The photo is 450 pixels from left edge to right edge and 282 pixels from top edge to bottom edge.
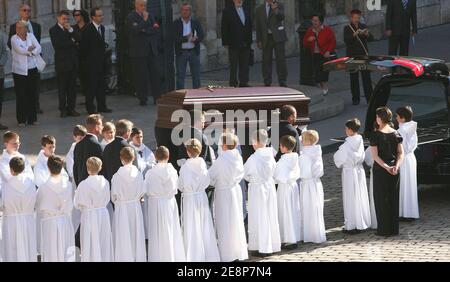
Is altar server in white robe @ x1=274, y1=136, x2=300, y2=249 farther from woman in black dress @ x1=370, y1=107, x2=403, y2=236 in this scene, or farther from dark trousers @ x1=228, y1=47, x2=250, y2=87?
dark trousers @ x1=228, y1=47, x2=250, y2=87

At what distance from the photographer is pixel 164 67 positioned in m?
22.1

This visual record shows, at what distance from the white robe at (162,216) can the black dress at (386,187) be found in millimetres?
2630

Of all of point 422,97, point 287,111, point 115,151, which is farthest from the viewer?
point 422,97

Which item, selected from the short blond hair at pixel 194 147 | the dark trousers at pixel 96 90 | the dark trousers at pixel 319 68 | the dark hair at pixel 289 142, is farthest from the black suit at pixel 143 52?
the short blond hair at pixel 194 147

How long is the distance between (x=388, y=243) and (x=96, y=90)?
7.97 metres

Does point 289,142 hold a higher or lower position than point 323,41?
lower

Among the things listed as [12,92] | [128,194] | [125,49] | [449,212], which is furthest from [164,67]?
[128,194]

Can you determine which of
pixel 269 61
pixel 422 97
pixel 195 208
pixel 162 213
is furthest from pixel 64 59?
pixel 162 213

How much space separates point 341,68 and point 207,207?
3225 millimetres

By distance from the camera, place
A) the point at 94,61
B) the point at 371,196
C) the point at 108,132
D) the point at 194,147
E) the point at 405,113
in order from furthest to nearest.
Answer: the point at 94,61
the point at 405,113
the point at 371,196
the point at 108,132
the point at 194,147

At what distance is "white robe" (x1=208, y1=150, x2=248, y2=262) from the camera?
13781 millimetres

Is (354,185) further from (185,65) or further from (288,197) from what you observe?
(185,65)

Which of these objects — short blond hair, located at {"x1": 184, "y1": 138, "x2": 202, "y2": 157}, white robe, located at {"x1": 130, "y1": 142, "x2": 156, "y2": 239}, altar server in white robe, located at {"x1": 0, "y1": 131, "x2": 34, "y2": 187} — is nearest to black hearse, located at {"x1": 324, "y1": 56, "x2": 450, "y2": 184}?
white robe, located at {"x1": 130, "y1": 142, "x2": 156, "y2": 239}

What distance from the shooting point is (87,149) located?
14.1 m
